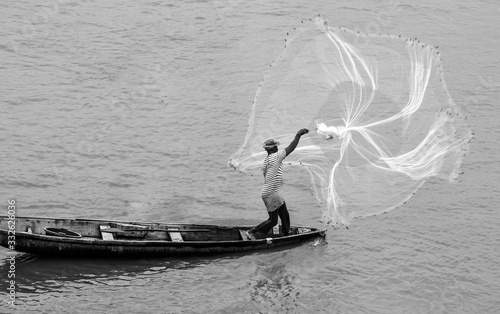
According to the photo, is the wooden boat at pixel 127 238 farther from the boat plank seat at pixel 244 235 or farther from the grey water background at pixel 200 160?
the grey water background at pixel 200 160

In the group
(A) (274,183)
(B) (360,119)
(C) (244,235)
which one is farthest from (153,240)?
(B) (360,119)

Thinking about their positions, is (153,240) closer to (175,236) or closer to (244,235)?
(175,236)

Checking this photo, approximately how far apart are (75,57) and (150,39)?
8.76ft

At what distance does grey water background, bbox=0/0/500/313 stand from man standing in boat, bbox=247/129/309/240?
0.72 m

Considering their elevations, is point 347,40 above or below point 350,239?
above

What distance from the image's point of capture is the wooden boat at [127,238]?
648 inches

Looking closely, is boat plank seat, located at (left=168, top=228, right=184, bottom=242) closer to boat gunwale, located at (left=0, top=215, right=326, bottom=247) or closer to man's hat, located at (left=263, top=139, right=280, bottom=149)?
boat gunwale, located at (left=0, top=215, right=326, bottom=247)

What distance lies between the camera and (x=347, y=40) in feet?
64.1

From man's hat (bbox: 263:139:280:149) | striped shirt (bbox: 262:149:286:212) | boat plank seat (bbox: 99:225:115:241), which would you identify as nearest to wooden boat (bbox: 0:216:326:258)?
boat plank seat (bbox: 99:225:115:241)

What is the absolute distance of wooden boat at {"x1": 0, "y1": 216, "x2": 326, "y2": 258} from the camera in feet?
54.0

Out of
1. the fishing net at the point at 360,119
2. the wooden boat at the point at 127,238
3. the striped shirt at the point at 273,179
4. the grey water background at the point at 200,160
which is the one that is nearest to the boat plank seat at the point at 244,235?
the wooden boat at the point at 127,238

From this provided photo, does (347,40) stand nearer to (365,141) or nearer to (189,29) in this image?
(365,141)

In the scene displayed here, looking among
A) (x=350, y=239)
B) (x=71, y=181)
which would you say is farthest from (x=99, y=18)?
(x=350, y=239)

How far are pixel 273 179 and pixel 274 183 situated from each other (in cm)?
8
